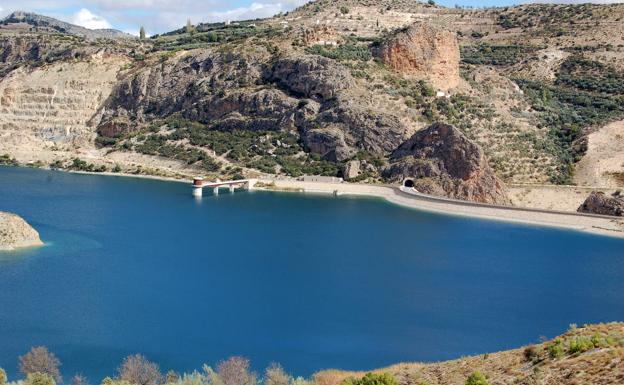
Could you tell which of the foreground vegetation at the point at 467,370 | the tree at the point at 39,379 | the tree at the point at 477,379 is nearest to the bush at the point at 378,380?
the foreground vegetation at the point at 467,370

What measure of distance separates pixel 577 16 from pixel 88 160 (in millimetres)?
76309

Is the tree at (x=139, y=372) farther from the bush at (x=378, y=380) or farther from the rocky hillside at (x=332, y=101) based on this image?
the rocky hillside at (x=332, y=101)

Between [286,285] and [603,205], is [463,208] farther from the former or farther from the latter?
[286,285]

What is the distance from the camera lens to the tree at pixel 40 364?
29047mm

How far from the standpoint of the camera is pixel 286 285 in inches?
1753

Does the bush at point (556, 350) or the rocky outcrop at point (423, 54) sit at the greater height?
the rocky outcrop at point (423, 54)

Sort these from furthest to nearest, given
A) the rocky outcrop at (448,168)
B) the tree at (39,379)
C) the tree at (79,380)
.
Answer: the rocky outcrop at (448,168)
the tree at (79,380)
the tree at (39,379)

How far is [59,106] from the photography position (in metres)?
113

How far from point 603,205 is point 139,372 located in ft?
170

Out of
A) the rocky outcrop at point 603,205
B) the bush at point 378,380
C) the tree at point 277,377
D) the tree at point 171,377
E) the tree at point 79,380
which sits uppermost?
the rocky outcrop at point 603,205

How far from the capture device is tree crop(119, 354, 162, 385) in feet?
92.7

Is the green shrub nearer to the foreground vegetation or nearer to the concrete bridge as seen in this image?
the foreground vegetation

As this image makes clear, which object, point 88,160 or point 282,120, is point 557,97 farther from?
point 88,160

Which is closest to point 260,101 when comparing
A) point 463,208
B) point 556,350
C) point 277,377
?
point 463,208
